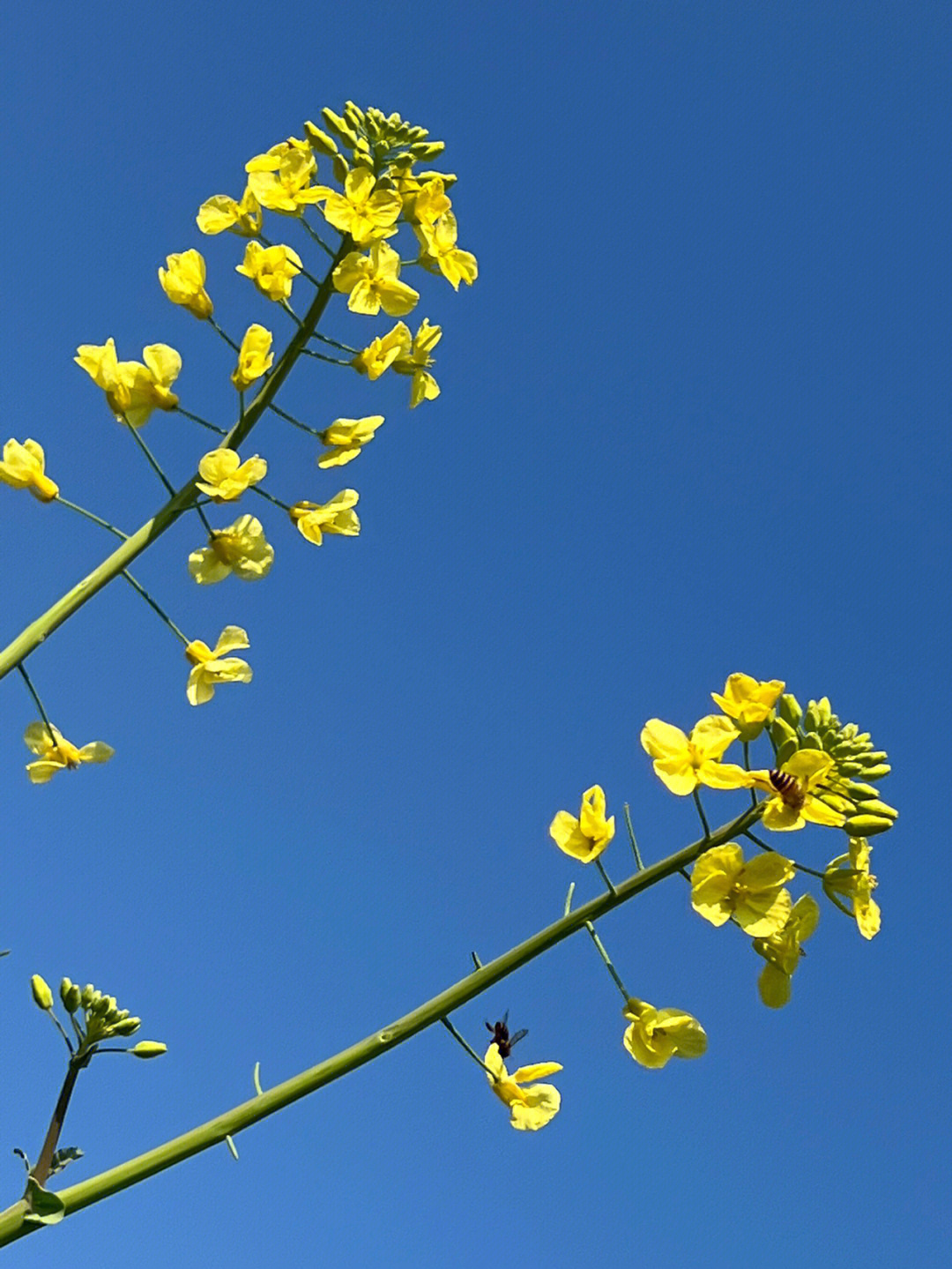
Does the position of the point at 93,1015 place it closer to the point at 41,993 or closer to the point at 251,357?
the point at 41,993

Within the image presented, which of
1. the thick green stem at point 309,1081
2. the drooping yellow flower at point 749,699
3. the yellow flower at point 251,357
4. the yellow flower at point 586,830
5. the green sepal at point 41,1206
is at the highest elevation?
the yellow flower at point 251,357

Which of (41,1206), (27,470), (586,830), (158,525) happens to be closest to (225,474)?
(158,525)

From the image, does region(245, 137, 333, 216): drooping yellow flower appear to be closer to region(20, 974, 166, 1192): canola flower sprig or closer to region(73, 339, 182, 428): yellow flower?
region(73, 339, 182, 428): yellow flower

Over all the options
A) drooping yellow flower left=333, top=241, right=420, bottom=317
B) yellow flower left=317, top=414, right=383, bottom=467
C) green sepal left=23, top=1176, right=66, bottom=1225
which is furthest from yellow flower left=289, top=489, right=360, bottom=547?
green sepal left=23, top=1176, right=66, bottom=1225

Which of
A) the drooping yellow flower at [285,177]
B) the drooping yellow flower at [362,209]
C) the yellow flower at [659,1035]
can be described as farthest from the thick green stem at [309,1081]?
A: the drooping yellow flower at [285,177]

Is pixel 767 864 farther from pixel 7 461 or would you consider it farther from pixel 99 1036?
pixel 7 461

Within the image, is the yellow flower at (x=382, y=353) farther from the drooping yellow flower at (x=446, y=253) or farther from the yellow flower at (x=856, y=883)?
the yellow flower at (x=856, y=883)

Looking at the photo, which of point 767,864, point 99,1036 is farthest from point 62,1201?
point 767,864
